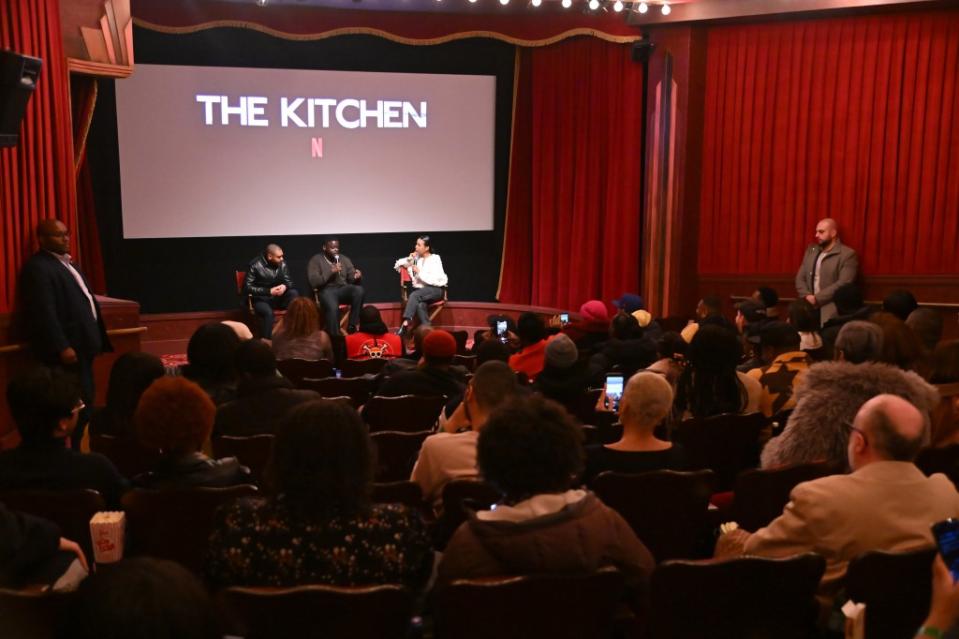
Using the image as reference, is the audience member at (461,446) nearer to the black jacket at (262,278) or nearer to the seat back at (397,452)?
the seat back at (397,452)

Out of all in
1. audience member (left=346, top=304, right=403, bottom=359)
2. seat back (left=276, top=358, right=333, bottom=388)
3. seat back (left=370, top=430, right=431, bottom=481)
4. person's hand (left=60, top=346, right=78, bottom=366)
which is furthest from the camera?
audience member (left=346, top=304, right=403, bottom=359)

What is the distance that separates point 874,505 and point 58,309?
4.61m

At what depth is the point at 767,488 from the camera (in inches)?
118

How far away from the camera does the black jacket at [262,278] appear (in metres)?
9.40

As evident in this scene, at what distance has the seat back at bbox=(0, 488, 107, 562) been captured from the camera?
2584mm

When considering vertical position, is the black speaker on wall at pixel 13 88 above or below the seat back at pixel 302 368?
above

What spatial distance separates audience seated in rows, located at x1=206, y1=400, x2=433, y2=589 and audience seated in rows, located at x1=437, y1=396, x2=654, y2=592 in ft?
0.48

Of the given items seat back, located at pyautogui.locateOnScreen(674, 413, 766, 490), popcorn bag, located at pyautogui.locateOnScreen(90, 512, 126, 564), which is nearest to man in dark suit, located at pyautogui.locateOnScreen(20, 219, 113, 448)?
popcorn bag, located at pyautogui.locateOnScreen(90, 512, 126, 564)

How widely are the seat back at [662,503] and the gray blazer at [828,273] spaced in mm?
6016

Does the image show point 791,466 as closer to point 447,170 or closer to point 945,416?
point 945,416

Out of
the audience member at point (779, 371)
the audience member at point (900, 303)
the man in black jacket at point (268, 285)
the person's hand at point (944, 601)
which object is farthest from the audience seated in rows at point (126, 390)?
the man in black jacket at point (268, 285)

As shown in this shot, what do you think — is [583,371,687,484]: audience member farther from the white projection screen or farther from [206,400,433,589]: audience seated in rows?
the white projection screen

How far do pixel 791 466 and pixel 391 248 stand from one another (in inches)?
331

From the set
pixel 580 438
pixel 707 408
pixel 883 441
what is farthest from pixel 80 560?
pixel 707 408
